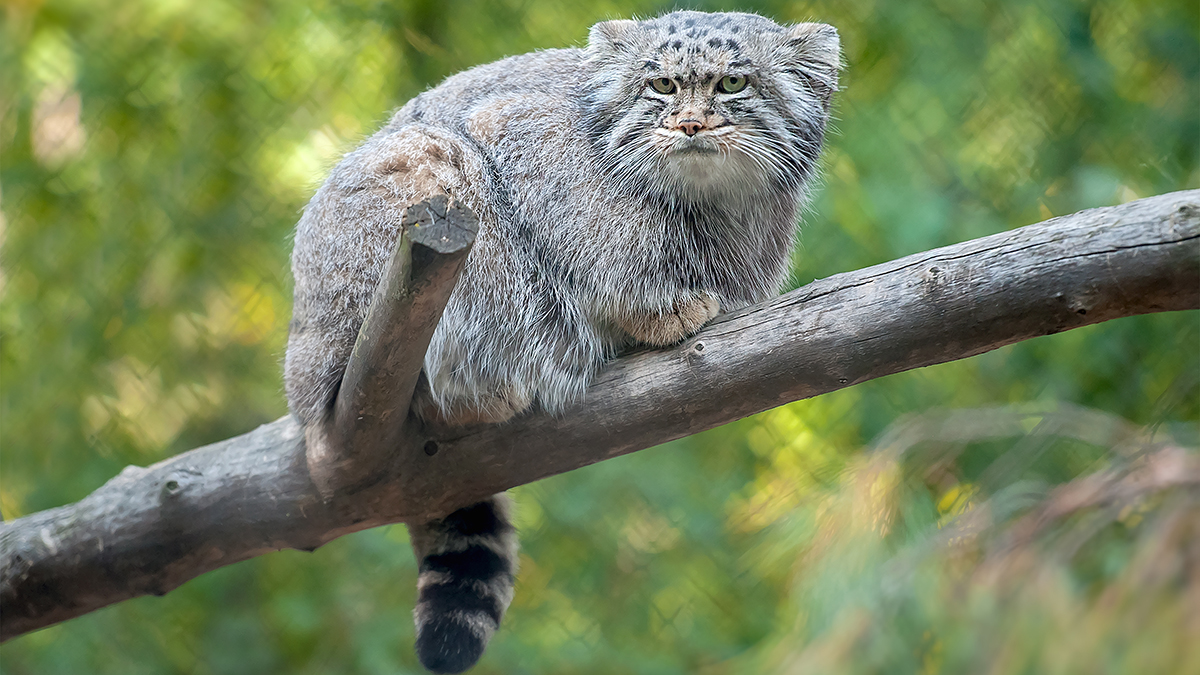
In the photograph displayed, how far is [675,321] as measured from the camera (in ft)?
8.33

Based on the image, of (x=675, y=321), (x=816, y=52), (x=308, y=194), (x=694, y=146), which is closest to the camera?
(x=694, y=146)

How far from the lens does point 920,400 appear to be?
443 cm

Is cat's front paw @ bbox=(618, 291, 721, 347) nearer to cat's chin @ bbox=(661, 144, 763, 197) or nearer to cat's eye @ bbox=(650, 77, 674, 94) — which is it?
cat's chin @ bbox=(661, 144, 763, 197)

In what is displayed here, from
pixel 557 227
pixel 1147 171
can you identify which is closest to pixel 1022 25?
pixel 1147 171

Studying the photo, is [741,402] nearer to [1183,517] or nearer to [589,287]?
[589,287]

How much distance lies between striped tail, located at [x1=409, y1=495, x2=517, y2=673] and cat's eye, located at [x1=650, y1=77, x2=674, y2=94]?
130 centimetres

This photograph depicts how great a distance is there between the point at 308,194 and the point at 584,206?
1.73 meters

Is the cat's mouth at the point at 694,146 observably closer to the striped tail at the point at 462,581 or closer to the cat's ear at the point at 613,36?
the cat's ear at the point at 613,36

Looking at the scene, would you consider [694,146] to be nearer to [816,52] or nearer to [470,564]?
[816,52]

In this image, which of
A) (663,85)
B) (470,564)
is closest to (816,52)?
(663,85)

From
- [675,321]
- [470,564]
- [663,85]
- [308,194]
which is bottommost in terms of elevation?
[470,564]

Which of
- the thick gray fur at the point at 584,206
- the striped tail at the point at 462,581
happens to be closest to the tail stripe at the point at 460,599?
the striped tail at the point at 462,581

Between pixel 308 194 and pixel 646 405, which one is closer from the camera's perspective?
pixel 646 405

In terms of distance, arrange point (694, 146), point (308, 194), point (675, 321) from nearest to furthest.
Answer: point (694, 146) → point (675, 321) → point (308, 194)
